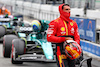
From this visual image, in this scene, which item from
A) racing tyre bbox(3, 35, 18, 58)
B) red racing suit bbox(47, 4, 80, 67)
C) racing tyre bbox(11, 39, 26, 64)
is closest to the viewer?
red racing suit bbox(47, 4, 80, 67)

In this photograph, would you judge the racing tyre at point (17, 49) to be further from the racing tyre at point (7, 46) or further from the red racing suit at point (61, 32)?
the red racing suit at point (61, 32)

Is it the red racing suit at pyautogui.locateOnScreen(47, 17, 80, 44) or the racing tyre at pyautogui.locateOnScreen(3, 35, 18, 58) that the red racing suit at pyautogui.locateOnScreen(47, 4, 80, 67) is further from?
the racing tyre at pyautogui.locateOnScreen(3, 35, 18, 58)

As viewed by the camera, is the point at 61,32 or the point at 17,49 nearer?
the point at 61,32

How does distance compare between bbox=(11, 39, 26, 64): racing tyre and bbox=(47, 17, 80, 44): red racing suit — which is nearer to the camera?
bbox=(47, 17, 80, 44): red racing suit

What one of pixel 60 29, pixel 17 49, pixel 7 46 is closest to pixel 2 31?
pixel 7 46

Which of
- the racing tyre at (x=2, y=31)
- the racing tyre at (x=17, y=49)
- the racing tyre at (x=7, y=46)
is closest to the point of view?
the racing tyre at (x=17, y=49)

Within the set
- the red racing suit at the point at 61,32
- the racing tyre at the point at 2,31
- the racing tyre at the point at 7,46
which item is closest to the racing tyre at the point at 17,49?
the racing tyre at the point at 7,46

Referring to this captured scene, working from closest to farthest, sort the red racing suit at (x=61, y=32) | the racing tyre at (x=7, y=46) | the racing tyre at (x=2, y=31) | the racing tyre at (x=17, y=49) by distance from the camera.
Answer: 1. the red racing suit at (x=61, y=32)
2. the racing tyre at (x=17, y=49)
3. the racing tyre at (x=7, y=46)
4. the racing tyre at (x=2, y=31)

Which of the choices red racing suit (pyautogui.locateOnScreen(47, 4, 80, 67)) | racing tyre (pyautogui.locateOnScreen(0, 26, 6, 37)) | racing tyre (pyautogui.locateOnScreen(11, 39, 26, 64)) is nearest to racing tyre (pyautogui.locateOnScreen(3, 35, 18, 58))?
racing tyre (pyautogui.locateOnScreen(11, 39, 26, 64))

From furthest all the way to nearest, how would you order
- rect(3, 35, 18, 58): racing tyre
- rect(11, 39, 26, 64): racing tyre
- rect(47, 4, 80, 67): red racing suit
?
rect(3, 35, 18, 58): racing tyre, rect(11, 39, 26, 64): racing tyre, rect(47, 4, 80, 67): red racing suit

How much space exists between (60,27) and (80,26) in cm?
816

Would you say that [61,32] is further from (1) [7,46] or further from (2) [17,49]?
(1) [7,46]

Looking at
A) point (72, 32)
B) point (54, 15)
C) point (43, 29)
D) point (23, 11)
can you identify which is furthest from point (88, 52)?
point (23, 11)

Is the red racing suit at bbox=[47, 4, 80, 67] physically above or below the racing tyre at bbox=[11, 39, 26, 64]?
above
